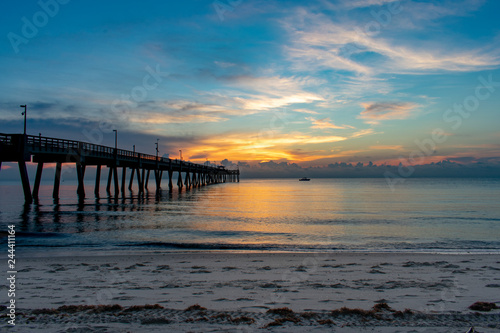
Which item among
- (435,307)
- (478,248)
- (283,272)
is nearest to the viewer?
(435,307)

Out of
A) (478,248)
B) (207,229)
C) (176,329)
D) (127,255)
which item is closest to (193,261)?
(127,255)

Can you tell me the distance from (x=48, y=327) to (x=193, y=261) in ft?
16.2

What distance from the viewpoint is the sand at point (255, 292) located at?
478 cm

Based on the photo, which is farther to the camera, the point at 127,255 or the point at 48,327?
the point at 127,255

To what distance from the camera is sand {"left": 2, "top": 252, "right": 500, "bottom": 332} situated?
4.78 m

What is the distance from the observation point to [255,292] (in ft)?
20.6

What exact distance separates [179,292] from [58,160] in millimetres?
36252

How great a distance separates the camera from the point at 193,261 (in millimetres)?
9359

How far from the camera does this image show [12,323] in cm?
472

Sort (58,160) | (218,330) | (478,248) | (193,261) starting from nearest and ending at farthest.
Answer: (218,330)
(193,261)
(478,248)
(58,160)

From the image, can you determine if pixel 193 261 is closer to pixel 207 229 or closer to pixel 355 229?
pixel 207 229

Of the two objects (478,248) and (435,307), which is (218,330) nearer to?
(435,307)

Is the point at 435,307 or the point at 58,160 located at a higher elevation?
the point at 58,160

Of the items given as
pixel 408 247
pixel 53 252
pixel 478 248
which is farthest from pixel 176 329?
pixel 478 248
